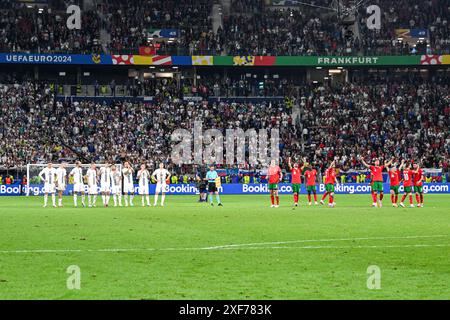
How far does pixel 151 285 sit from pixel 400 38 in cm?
7461

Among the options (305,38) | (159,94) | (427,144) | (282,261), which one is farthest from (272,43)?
(282,261)

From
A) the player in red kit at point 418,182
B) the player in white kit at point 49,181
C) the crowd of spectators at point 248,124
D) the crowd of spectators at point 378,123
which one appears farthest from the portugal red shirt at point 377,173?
the crowd of spectators at point 378,123

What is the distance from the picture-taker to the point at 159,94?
260ft

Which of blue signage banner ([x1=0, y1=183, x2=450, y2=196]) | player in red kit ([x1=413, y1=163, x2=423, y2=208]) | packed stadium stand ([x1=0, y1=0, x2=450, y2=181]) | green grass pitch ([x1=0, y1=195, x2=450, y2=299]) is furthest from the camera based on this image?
packed stadium stand ([x1=0, y1=0, x2=450, y2=181])

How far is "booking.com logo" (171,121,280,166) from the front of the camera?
221ft

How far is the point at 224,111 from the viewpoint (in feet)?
250

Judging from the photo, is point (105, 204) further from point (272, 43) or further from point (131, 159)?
point (272, 43)

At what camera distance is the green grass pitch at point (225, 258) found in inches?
533

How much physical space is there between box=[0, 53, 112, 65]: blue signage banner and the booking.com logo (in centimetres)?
1220

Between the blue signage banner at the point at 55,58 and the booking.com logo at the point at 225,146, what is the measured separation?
40.0 feet

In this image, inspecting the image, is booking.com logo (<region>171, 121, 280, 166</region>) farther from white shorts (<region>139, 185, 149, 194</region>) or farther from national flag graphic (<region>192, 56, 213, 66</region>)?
white shorts (<region>139, 185, 149, 194</region>)

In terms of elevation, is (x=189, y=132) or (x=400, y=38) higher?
(x=400, y=38)

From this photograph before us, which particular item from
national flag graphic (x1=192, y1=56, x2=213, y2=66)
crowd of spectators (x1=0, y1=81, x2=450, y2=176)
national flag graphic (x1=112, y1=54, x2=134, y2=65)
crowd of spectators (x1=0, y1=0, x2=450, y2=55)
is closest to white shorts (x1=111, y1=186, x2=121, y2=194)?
crowd of spectators (x1=0, y1=81, x2=450, y2=176)

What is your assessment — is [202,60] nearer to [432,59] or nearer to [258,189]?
[258,189]
